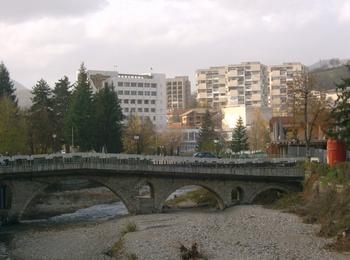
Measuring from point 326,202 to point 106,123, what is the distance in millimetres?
56482

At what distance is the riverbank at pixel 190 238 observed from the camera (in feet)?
120

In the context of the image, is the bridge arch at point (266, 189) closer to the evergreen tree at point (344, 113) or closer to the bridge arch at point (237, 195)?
the bridge arch at point (237, 195)

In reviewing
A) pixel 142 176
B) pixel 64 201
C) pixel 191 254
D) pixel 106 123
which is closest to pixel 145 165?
pixel 142 176

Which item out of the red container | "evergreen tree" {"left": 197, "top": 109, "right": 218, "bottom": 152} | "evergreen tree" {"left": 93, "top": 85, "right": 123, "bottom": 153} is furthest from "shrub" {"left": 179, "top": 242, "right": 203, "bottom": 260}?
"evergreen tree" {"left": 197, "top": 109, "right": 218, "bottom": 152}

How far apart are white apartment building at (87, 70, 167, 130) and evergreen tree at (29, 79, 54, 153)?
3070 inches

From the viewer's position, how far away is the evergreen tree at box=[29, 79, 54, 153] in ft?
316

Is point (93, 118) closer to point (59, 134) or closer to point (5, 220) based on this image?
point (59, 134)

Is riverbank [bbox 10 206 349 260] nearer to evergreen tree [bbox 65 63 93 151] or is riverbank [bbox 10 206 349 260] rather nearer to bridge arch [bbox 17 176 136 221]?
bridge arch [bbox 17 176 136 221]

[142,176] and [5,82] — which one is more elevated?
[5,82]

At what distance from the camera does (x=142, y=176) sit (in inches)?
2512

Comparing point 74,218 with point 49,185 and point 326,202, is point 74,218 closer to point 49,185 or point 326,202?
point 49,185

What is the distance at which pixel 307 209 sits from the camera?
52281 mm

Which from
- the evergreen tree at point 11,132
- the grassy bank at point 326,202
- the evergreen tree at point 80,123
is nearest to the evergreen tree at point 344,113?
the grassy bank at point 326,202

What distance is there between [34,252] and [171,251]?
456 inches
